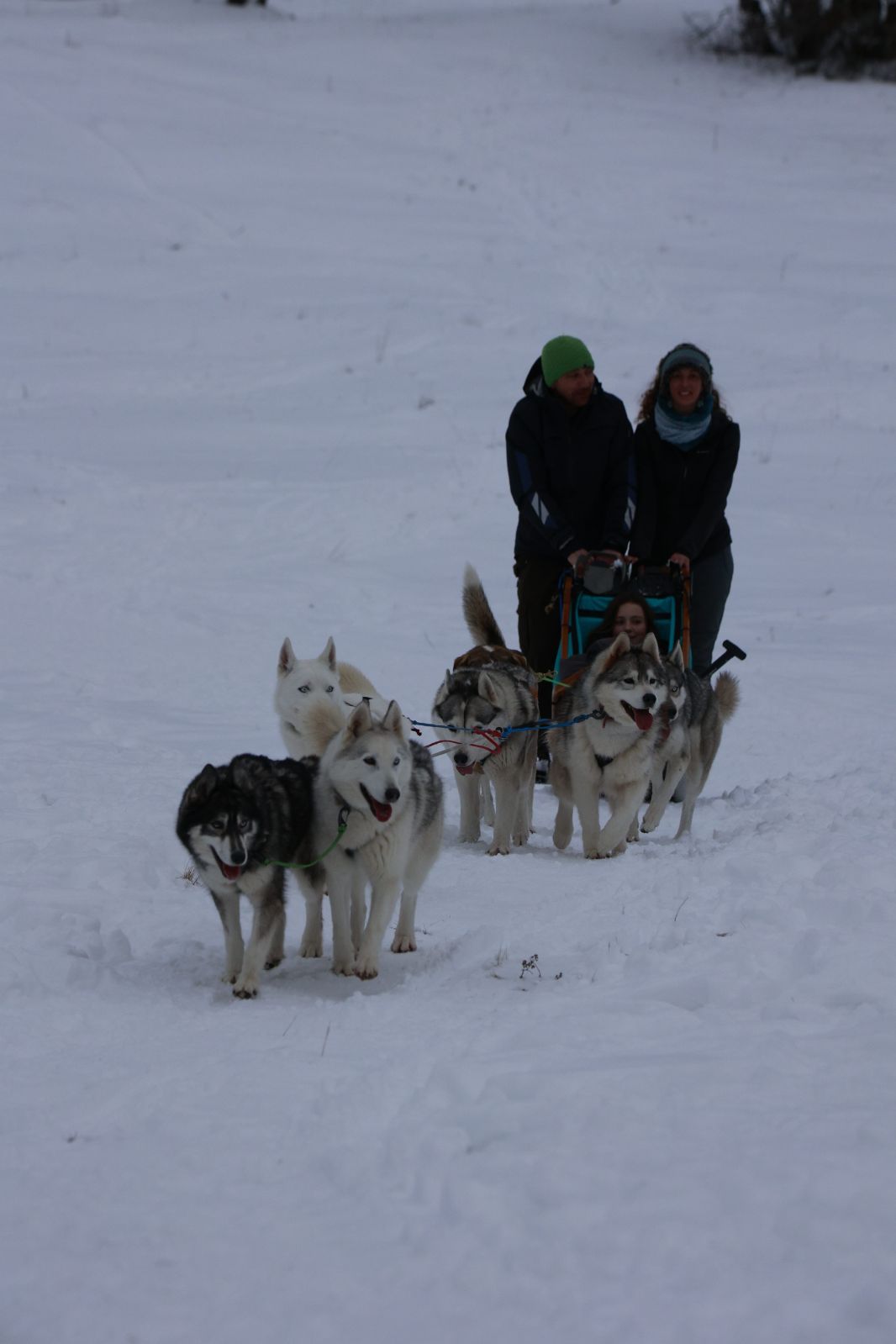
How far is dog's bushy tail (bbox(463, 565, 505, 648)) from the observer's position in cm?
656

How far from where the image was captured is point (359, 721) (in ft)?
14.3

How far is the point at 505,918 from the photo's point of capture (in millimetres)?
4684

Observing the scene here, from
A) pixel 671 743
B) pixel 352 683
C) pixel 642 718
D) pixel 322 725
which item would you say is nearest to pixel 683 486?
pixel 671 743

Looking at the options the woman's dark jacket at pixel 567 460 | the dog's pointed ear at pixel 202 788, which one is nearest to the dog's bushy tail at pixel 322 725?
the dog's pointed ear at pixel 202 788

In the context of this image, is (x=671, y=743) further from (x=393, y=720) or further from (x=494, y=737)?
(x=393, y=720)

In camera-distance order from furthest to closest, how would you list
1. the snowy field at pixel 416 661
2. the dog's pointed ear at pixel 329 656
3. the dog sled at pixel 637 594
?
the dog sled at pixel 637 594 → the dog's pointed ear at pixel 329 656 → the snowy field at pixel 416 661

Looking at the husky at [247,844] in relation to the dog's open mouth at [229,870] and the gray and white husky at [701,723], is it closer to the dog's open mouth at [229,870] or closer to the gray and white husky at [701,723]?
the dog's open mouth at [229,870]

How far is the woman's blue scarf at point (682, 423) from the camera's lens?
6395 millimetres

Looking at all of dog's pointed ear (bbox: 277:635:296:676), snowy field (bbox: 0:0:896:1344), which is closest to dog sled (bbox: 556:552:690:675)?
snowy field (bbox: 0:0:896:1344)

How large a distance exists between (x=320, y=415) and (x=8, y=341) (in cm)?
341

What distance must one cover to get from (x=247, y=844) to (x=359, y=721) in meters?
0.59

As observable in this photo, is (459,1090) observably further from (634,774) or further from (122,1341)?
(634,774)

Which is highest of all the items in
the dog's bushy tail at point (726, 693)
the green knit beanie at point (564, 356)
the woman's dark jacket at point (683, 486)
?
the green knit beanie at point (564, 356)

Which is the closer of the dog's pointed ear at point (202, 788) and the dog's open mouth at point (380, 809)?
the dog's pointed ear at point (202, 788)
